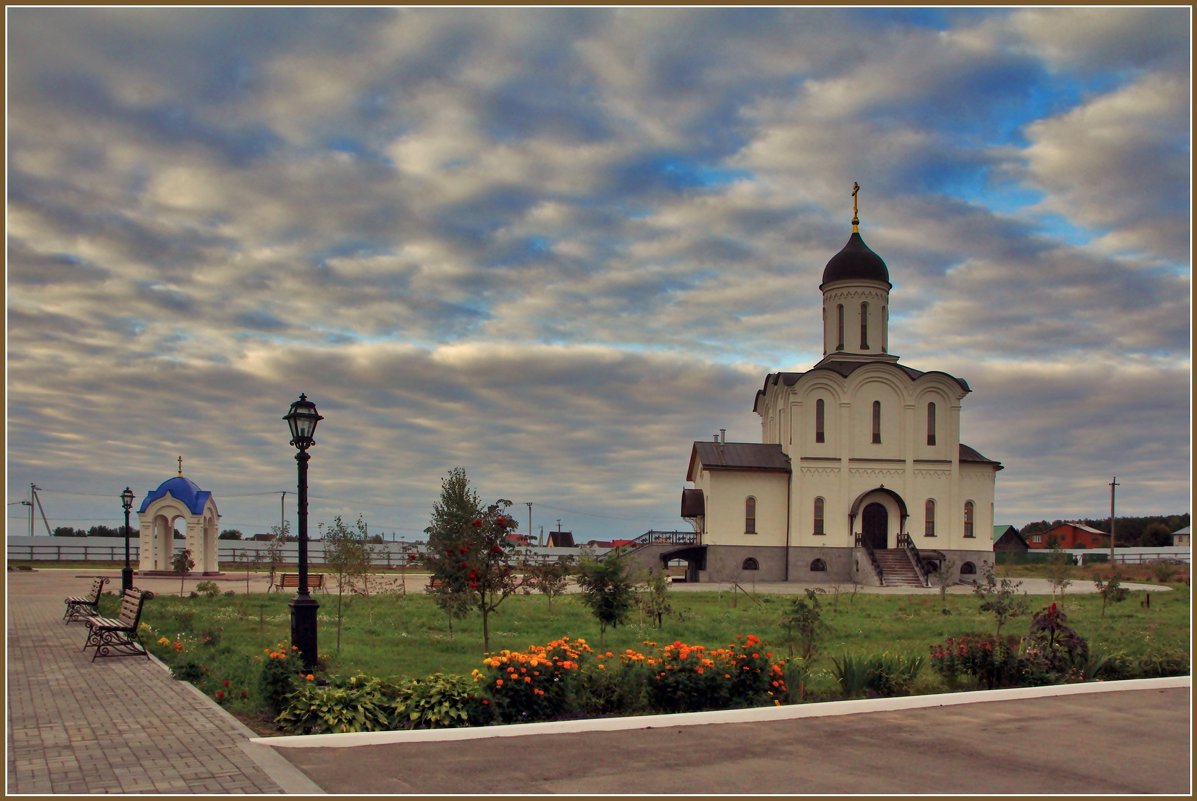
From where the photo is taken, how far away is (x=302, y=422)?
1189 cm

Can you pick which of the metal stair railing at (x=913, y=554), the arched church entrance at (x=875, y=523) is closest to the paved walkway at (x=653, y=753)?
the metal stair railing at (x=913, y=554)

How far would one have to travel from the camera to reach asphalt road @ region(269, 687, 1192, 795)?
7168mm

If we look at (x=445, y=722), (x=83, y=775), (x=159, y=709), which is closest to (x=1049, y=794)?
(x=445, y=722)

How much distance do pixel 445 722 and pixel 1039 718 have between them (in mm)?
5825

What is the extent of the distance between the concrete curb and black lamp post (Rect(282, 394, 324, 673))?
8.50 feet

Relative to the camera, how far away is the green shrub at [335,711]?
28.7ft

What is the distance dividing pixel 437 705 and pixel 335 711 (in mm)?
934

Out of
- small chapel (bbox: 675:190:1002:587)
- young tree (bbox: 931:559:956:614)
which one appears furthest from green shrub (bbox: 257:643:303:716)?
small chapel (bbox: 675:190:1002:587)

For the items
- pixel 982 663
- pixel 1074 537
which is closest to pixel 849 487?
pixel 982 663

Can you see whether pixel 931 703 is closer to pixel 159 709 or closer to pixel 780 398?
pixel 159 709

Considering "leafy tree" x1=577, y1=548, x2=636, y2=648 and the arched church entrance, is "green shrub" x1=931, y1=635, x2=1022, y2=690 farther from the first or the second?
the arched church entrance

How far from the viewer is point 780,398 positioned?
47.0m

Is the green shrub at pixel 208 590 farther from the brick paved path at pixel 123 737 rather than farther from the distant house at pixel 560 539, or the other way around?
the distant house at pixel 560 539

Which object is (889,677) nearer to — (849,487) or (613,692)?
(613,692)
